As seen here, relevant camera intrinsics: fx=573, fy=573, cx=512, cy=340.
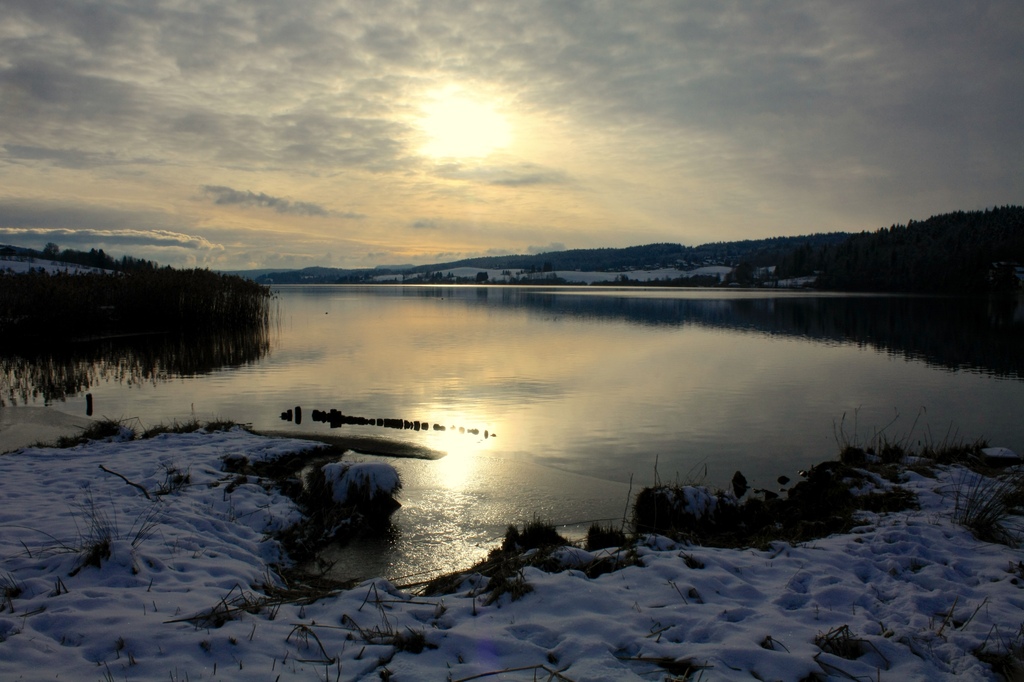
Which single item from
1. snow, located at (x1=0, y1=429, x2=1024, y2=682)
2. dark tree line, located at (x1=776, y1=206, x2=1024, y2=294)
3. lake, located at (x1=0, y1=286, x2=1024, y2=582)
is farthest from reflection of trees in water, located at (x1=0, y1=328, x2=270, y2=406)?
dark tree line, located at (x1=776, y1=206, x2=1024, y2=294)

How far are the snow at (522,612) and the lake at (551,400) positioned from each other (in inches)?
86.4

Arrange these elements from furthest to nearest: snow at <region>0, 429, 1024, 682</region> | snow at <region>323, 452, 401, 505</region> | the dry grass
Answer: snow at <region>323, 452, 401, 505</region>, the dry grass, snow at <region>0, 429, 1024, 682</region>

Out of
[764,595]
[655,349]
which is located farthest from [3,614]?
[655,349]

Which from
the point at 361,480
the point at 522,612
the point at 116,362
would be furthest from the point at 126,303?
the point at 522,612

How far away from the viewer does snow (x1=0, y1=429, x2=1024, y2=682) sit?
428 centimetres

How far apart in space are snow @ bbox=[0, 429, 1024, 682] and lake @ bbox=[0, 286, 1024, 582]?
2.20m

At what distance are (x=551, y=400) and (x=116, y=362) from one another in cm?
1983

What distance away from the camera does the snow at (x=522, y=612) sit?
4.28 meters

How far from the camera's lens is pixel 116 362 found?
2536cm

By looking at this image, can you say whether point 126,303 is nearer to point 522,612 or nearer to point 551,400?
point 551,400

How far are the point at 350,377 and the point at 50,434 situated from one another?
425 inches

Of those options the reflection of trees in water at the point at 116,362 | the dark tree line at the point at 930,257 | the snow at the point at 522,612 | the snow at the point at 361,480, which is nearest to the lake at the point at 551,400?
the reflection of trees in water at the point at 116,362

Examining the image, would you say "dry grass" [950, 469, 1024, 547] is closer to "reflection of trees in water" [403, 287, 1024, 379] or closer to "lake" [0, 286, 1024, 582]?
"lake" [0, 286, 1024, 582]

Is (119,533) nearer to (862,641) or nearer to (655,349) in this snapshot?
(862,641)
